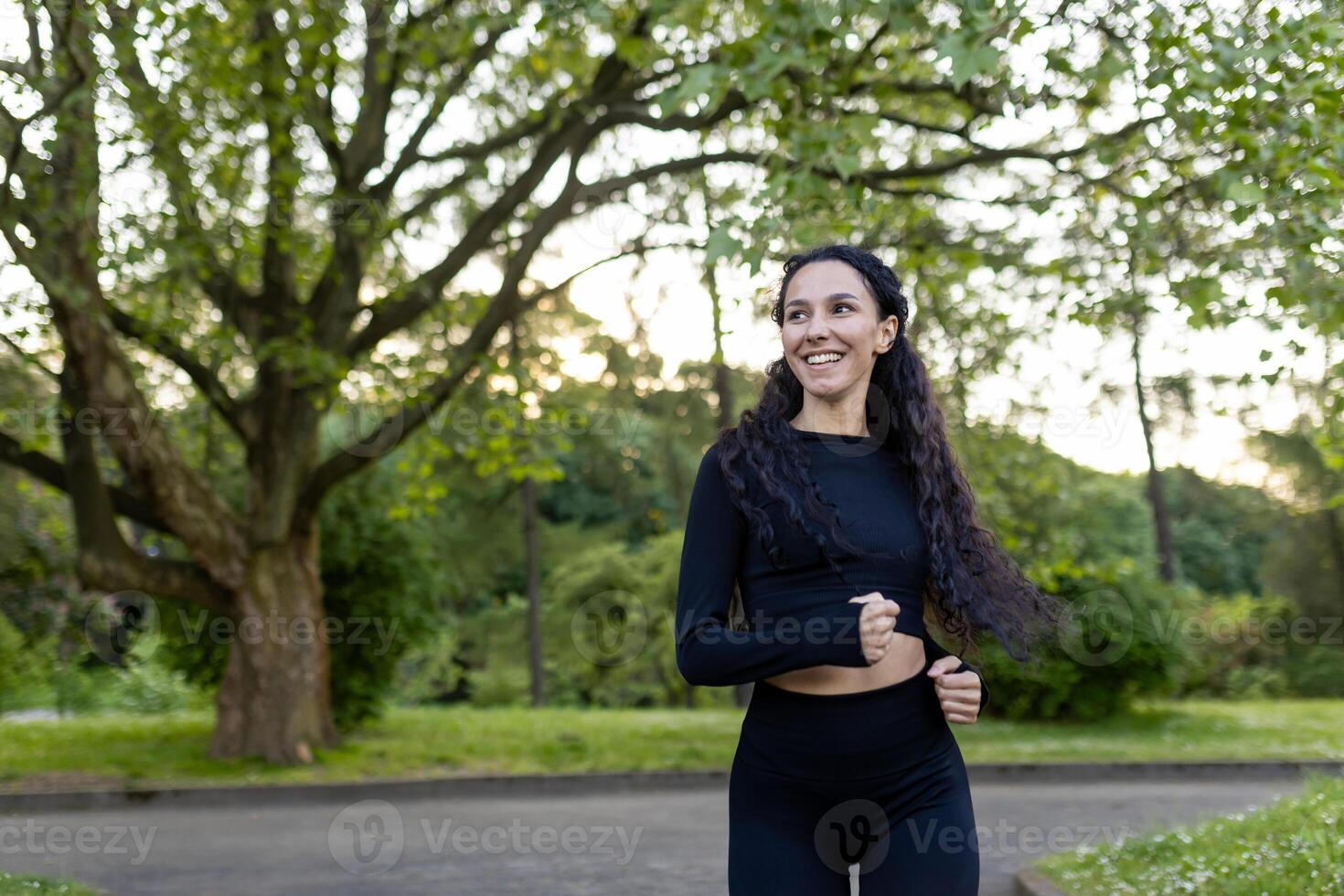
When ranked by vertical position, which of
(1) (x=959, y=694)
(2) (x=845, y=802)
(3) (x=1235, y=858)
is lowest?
(3) (x=1235, y=858)

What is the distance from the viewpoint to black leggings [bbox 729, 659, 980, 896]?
8.35 ft

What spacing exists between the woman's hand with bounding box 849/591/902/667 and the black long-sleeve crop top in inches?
1.0

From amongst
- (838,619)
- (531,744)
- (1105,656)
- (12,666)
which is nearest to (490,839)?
(531,744)

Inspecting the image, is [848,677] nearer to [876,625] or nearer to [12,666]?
[876,625]

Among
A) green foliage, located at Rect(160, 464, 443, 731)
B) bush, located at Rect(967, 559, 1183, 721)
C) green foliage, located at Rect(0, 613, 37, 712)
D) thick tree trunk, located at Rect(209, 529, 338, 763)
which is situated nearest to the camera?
thick tree trunk, located at Rect(209, 529, 338, 763)

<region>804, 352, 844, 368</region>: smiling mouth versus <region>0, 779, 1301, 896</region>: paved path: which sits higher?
<region>804, 352, 844, 368</region>: smiling mouth

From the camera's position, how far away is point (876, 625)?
2.43 meters

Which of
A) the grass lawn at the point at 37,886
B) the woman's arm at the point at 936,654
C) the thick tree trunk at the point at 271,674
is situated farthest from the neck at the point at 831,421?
the thick tree trunk at the point at 271,674

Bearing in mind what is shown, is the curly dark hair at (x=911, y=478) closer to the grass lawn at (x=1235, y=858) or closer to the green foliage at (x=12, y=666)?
the grass lawn at (x=1235, y=858)

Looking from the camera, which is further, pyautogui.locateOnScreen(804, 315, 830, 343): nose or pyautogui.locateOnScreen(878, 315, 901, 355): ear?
pyautogui.locateOnScreen(878, 315, 901, 355): ear

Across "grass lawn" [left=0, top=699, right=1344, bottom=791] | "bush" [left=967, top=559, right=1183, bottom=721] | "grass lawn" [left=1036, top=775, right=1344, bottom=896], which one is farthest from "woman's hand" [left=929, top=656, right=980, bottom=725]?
"bush" [left=967, top=559, right=1183, bottom=721]

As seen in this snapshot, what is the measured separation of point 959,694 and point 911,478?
53 centimetres

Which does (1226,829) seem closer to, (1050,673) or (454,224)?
(1050,673)

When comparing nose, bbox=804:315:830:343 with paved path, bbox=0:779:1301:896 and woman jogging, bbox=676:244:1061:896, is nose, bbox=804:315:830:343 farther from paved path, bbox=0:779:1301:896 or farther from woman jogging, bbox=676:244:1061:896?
paved path, bbox=0:779:1301:896
